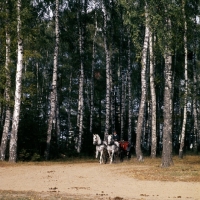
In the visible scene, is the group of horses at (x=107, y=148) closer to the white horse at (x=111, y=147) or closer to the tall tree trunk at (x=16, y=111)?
the white horse at (x=111, y=147)

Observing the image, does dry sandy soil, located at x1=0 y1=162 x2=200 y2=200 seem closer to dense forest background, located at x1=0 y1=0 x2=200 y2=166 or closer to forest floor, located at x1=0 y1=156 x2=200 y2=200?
forest floor, located at x1=0 y1=156 x2=200 y2=200

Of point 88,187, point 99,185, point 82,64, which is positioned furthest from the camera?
point 82,64

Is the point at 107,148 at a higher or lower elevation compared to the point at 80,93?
lower

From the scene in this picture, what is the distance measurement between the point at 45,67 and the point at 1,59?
72.6 ft

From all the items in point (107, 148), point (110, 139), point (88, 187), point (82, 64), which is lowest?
point (88, 187)

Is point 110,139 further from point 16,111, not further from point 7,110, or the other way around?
point 7,110

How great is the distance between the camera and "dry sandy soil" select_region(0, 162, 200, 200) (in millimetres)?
11930

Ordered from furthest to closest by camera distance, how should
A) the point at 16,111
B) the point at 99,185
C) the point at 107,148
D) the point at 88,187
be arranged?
1. the point at 107,148
2. the point at 16,111
3. the point at 99,185
4. the point at 88,187

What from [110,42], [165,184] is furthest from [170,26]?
[110,42]

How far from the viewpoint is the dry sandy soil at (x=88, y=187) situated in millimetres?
11930

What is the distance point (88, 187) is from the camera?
1408cm

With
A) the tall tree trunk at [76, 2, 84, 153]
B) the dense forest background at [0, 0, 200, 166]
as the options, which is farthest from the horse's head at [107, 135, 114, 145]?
the tall tree trunk at [76, 2, 84, 153]

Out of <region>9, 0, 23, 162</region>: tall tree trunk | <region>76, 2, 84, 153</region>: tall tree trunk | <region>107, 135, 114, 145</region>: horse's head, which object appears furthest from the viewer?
<region>76, 2, 84, 153</region>: tall tree trunk

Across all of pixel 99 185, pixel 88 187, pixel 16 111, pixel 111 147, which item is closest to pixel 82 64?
pixel 111 147
